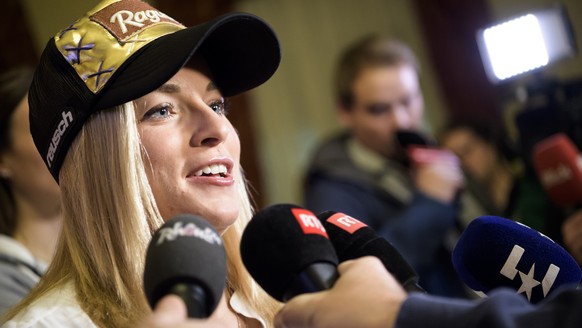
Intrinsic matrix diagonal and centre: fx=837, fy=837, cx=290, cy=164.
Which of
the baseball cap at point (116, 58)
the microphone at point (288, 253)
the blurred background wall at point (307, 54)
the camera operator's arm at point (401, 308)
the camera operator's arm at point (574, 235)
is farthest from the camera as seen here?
the blurred background wall at point (307, 54)

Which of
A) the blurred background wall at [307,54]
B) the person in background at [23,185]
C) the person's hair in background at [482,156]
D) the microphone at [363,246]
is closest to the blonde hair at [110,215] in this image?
the microphone at [363,246]

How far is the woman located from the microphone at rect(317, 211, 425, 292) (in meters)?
0.26

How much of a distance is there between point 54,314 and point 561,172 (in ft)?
3.68

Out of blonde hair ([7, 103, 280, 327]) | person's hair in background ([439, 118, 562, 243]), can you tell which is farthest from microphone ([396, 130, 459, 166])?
blonde hair ([7, 103, 280, 327])

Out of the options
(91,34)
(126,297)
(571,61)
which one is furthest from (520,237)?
(571,61)

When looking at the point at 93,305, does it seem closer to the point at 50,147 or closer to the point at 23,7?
the point at 50,147

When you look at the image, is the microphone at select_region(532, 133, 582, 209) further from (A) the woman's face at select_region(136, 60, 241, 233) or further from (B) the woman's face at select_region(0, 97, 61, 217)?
(B) the woman's face at select_region(0, 97, 61, 217)

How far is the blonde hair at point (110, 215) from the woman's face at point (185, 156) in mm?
22

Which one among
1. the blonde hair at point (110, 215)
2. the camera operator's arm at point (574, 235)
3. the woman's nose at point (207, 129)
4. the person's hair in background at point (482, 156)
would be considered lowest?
the person's hair in background at point (482, 156)

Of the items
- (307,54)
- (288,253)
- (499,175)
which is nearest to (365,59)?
(499,175)

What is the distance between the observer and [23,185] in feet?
6.81

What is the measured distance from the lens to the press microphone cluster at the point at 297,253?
2.75 ft

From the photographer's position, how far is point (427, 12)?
3.89m

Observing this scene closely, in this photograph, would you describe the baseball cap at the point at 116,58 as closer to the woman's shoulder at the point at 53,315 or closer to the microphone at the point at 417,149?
the woman's shoulder at the point at 53,315
